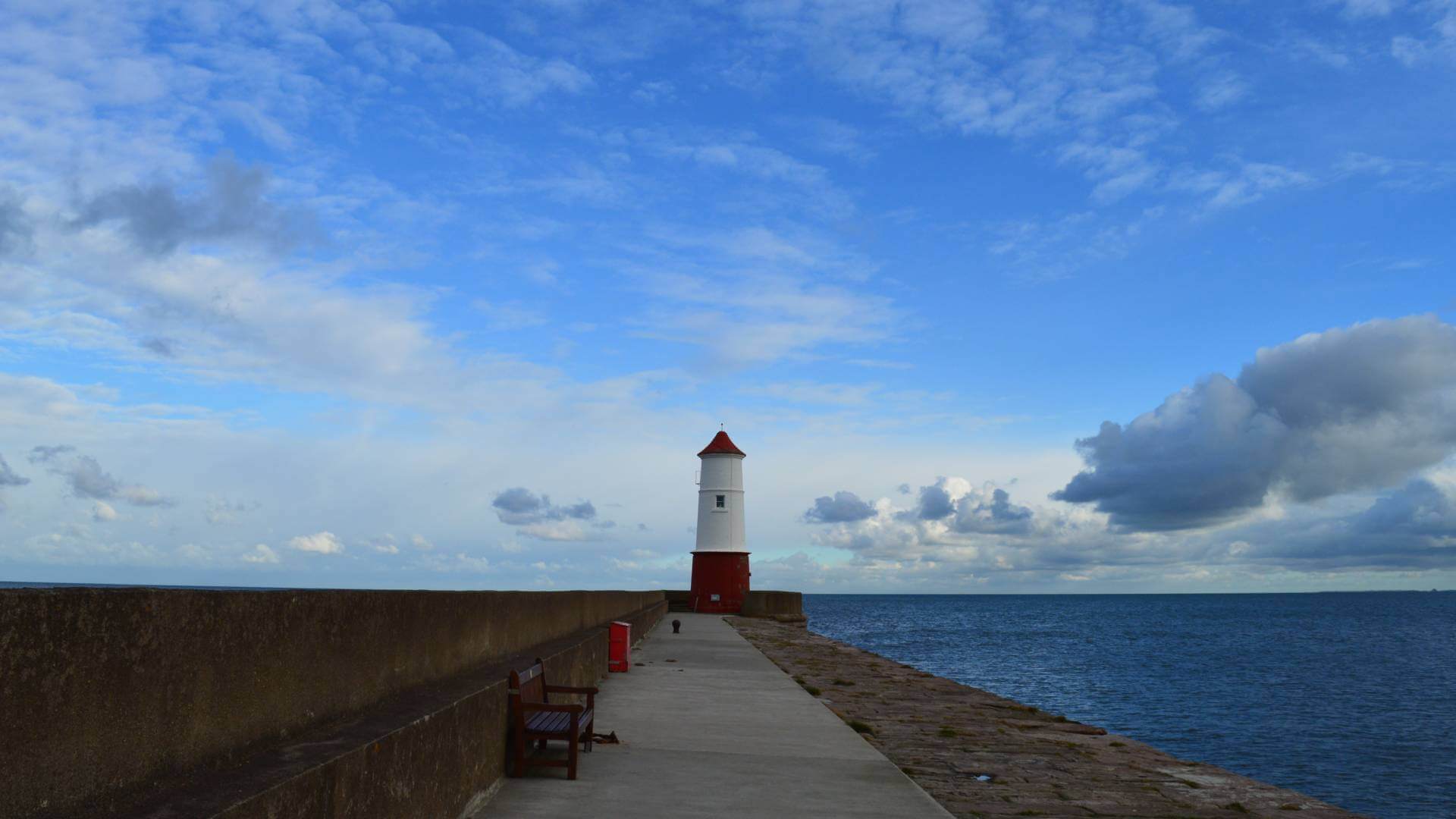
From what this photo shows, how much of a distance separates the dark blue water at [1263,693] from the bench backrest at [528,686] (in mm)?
13042

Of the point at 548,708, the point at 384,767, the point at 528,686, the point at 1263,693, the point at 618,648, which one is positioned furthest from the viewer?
the point at 1263,693

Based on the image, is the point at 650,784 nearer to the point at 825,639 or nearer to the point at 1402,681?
the point at 825,639

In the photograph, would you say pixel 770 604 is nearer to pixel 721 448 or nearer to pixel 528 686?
pixel 721 448

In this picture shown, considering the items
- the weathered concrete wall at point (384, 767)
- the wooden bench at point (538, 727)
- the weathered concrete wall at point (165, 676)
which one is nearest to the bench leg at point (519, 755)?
the wooden bench at point (538, 727)

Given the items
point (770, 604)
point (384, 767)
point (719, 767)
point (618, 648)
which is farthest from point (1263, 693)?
point (384, 767)

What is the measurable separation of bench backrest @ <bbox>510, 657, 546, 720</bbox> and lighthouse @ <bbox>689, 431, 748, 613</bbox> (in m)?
30.6

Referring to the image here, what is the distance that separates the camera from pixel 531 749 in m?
7.90

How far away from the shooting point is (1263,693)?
3225 centimetres

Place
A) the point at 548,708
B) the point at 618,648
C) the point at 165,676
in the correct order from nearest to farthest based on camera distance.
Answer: the point at 165,676, the point at 548,708, the point at 618,648

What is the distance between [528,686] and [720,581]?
32.4m

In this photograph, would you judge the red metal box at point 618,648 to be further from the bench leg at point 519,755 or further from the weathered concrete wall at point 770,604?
the weathered concrete wall at point 770,604

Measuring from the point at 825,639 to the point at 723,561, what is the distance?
9.65m

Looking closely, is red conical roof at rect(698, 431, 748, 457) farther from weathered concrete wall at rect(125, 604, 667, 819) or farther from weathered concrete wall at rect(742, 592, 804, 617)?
weathered concrete wall at rect(125, 604, 667, 819)

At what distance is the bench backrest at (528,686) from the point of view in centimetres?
766
